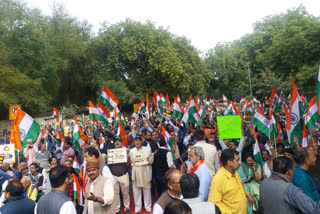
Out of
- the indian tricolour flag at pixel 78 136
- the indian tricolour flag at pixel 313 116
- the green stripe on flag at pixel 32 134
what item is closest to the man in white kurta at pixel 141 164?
the green stripe on flag at pixel 32 134

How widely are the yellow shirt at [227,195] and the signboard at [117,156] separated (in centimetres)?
312

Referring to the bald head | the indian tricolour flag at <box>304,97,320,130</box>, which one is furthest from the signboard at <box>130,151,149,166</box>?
the indian tricolour flag at <box>304,97,320,130</box>

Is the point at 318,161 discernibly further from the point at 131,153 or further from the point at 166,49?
the point at 166,49

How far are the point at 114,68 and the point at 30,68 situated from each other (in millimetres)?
13204

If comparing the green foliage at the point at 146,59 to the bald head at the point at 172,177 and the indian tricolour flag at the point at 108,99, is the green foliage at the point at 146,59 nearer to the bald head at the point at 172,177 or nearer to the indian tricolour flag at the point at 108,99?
the indian tricolour flag at the point at 108,99

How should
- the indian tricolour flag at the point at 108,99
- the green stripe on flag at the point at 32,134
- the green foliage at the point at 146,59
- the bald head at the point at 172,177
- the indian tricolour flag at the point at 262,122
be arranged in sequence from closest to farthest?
1. the bald head at the point at 172,177
2. the green stripe on flag at the point at 32,134
3. the indian tricolour flag at the point at 262,122
4. the indian tricolour flag at the point at 108,99
5. the green foliage at the point at 146,59

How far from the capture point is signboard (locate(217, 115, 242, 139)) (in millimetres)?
6240

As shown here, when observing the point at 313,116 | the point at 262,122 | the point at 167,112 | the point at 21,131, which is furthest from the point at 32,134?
the point at 313,116

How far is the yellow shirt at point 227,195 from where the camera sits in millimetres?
3463

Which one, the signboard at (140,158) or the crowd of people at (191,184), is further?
the signboard at (140,158)

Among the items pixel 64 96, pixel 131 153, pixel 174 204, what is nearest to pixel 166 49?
pixel 64 96

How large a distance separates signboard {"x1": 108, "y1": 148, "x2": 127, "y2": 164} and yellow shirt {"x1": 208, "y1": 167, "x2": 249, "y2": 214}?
3.12 m

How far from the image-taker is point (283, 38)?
1000 inches

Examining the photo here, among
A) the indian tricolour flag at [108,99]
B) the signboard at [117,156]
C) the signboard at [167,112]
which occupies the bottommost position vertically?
the signboard at [117,156]
